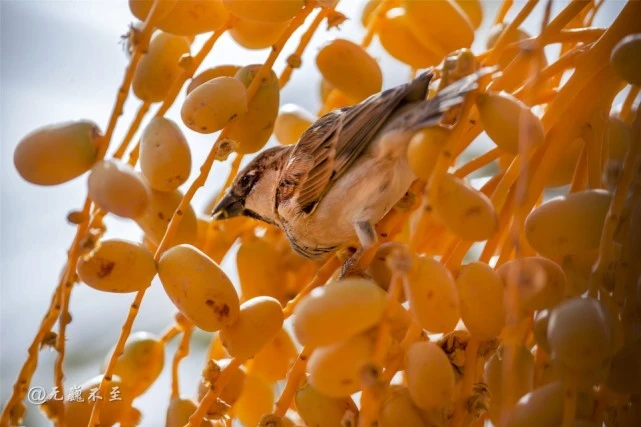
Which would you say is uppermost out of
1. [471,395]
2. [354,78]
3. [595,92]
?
[354,78]

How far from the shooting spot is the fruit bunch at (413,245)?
652mm

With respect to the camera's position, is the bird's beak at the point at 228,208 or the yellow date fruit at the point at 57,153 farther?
the bird's beak at the point at 228,208

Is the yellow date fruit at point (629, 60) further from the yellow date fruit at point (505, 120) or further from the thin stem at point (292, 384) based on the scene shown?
the thin stem at point (292, 384)

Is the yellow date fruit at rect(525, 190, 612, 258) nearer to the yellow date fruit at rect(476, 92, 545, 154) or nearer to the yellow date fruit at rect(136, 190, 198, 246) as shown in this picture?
the yellow date fruit at rect(476, 92, 545, 154)

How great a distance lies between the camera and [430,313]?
2.27 feet

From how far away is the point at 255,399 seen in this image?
3.36 feet

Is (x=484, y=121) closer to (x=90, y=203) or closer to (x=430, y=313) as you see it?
(x=430, y=313)

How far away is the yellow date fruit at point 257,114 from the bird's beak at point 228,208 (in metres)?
0.19

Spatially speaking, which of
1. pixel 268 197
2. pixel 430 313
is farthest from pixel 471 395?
pixel 268 197

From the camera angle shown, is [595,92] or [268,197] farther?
[268,197]

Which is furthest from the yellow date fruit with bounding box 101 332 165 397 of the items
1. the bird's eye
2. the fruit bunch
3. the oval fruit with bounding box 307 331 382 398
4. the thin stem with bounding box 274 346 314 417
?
the bird's eye

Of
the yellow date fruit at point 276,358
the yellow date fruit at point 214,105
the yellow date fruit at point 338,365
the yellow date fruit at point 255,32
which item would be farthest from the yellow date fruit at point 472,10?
the yellow date fruit at point 338,365

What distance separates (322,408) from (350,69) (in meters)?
0.41

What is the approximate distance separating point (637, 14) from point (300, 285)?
1.72 ft
